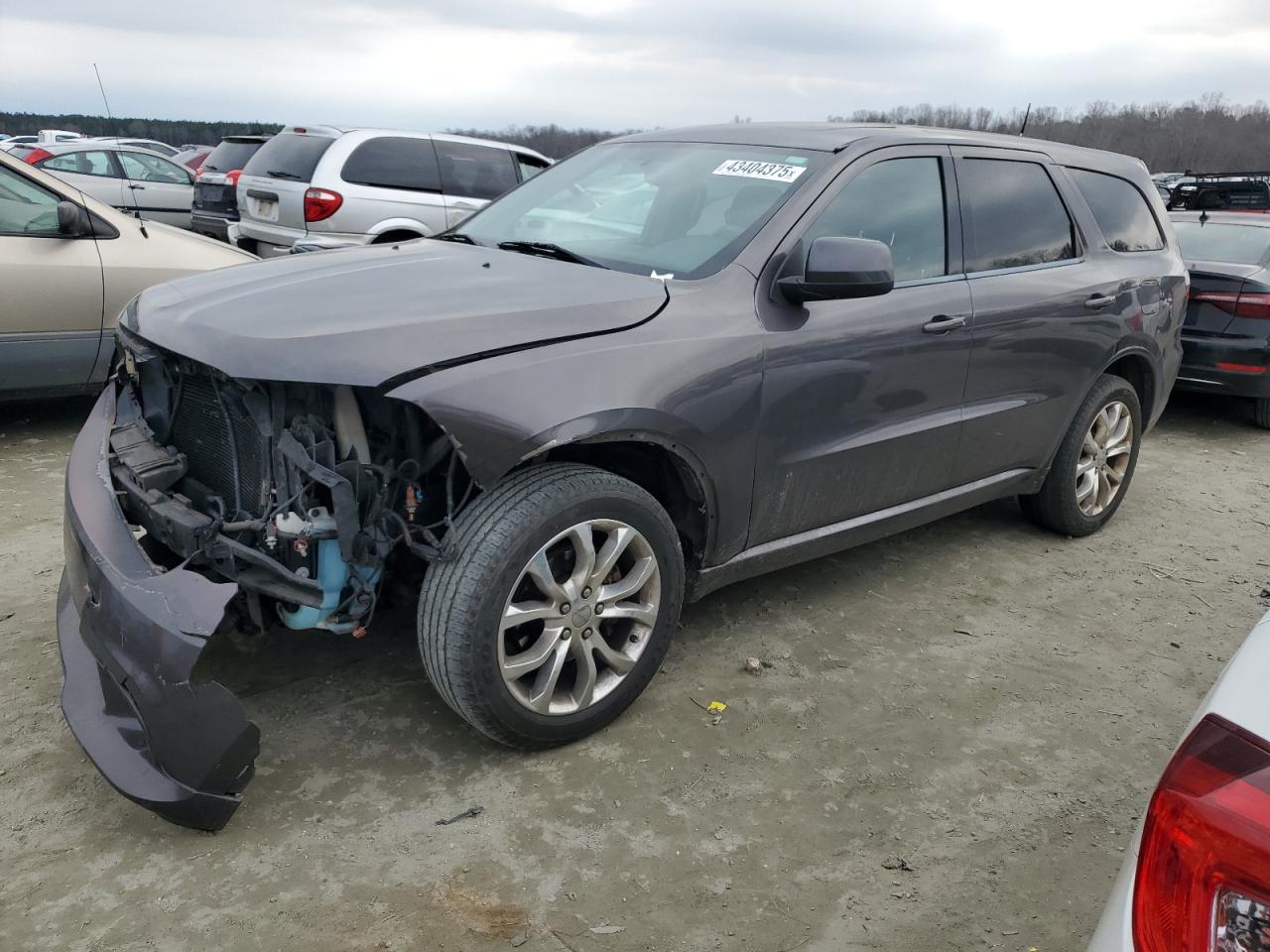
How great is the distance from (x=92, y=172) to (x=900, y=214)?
12.6 meters

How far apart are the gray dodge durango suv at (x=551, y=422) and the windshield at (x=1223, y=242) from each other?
14.0 feet

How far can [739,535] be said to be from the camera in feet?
10.4

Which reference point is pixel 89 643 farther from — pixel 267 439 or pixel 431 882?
pixel 431 882

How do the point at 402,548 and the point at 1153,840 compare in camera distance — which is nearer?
the point at 1153,840

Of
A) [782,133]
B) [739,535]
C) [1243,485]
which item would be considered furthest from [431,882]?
[1243,485]

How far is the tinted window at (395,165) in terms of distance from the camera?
8.77m

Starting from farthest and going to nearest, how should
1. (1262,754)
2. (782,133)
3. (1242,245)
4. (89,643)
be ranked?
(1242,245) → (782,133) → (89,643) → (1262,754)

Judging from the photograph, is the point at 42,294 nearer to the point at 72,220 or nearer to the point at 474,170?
the point at 72,220

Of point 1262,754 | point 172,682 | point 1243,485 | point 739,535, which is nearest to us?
point 1262,754

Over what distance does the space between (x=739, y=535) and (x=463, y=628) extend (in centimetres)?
104

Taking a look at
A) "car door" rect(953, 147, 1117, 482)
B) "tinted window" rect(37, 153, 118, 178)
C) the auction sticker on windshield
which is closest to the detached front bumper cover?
the auction sticker on windshield

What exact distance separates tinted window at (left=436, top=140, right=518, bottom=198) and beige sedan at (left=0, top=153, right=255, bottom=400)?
4270mm

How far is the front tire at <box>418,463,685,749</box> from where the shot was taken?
2545 millimetres

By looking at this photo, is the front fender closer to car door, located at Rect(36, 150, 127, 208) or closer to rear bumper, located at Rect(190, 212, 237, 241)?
rear bumper, located at Rect(190, 212, 237, 241)
